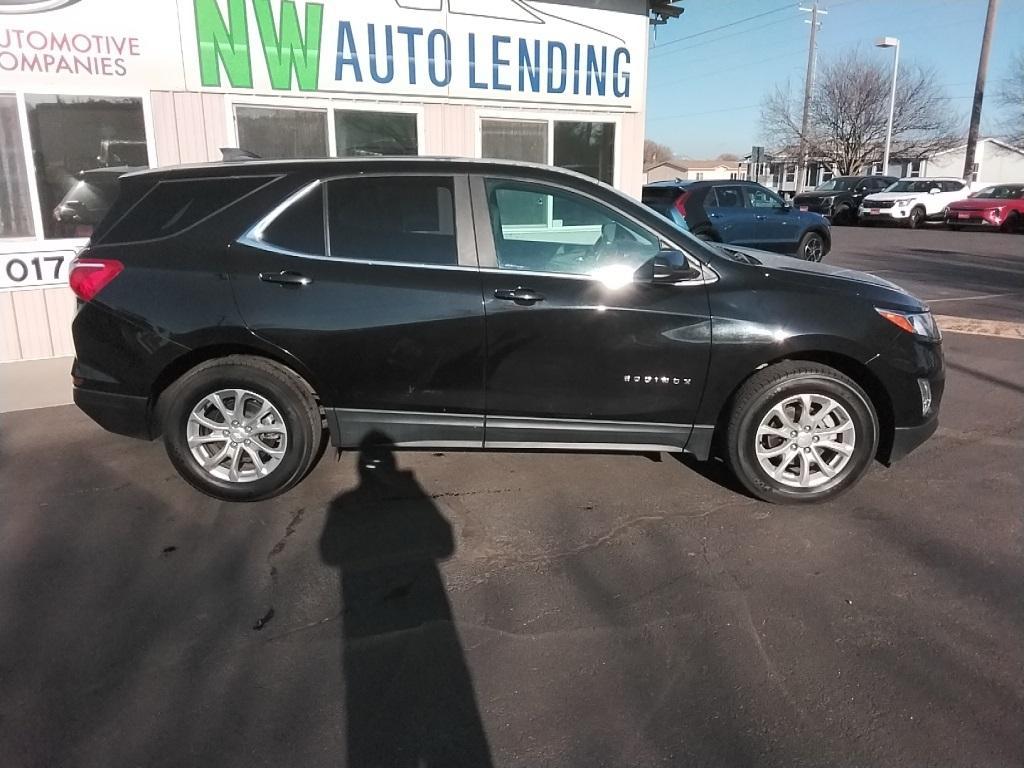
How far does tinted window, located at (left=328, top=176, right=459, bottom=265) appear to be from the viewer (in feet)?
13.4

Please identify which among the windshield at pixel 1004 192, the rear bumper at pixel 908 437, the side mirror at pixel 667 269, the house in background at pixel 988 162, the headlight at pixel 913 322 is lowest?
the rear bumper at pixel 908 437

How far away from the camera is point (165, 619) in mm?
3174

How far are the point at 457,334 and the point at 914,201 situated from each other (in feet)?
91.1

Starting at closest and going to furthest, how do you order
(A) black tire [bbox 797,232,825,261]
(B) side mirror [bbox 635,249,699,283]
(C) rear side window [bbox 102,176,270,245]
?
(B) side mirror [bbox 635,249,699,283] → (C) rear side window [bbox 102,176,270,245] → (A) black tire [bbox 797,232,825,261]

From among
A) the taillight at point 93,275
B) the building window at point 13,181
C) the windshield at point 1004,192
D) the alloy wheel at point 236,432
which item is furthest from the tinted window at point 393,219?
the windshield at point 1004,192

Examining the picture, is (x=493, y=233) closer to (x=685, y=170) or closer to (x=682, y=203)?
(x=682, y=203)

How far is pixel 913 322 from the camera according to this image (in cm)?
413

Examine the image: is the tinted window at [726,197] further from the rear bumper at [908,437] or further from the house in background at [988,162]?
the house in background at [988,162]

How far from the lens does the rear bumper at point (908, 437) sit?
4.14m

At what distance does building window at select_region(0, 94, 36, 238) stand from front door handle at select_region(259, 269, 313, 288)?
14.2 ft

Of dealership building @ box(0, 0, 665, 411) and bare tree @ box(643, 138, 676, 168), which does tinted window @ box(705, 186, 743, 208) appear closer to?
A: dealership building @ box(0, 0, 665, 411)

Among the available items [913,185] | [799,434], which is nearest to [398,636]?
[799,434]

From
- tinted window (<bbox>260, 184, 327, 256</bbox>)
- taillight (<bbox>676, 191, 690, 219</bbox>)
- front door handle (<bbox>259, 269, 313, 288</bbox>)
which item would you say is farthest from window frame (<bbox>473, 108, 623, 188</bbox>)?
taillight (<bbox>676, 191, 690, 219</bbox>)

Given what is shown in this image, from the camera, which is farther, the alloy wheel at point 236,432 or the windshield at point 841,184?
the windshield at point 841,184
